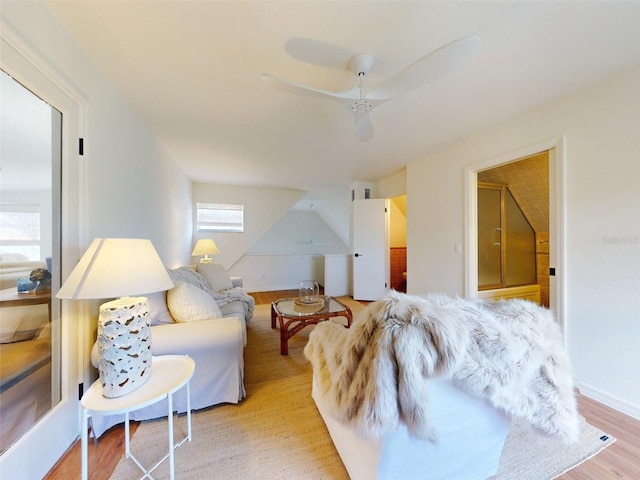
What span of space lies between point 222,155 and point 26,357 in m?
2.73

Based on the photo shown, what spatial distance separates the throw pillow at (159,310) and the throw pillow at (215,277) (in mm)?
1416

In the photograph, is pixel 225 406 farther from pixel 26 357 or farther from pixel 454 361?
pixel 454 361

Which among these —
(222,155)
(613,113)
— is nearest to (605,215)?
(613,113)

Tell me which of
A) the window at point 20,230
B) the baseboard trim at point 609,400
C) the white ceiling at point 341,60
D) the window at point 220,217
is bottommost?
the baseboard trim at point 609,400

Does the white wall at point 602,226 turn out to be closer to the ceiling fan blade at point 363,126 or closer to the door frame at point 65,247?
the ceiling fan blade at point 363,126

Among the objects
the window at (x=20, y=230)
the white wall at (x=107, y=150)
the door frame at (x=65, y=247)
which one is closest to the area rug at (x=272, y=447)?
the door frame at (x=65, y=247)

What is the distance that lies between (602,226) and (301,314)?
97.7 inches

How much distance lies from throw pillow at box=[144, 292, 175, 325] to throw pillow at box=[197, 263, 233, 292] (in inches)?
55.7

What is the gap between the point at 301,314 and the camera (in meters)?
2.46

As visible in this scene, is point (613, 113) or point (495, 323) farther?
point (613, 113)

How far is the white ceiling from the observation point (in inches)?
47.2

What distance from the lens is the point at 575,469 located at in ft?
4.00

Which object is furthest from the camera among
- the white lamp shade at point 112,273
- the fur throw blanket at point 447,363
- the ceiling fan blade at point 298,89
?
the ceiling fan blade at point 298,89

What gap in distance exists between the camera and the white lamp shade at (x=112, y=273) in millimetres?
1033
